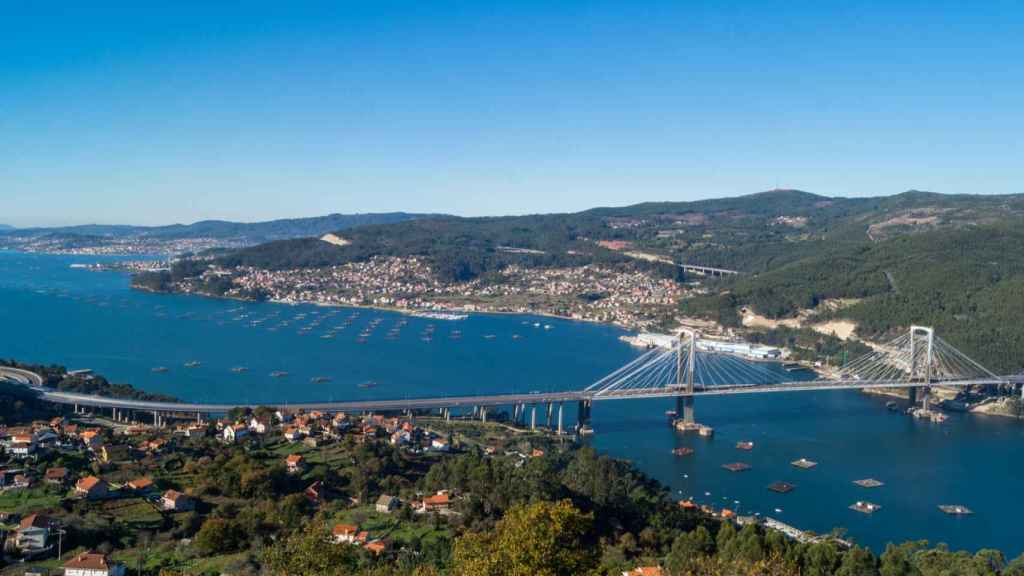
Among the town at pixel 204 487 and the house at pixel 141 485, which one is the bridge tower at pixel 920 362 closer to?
the town at pixel 204 487

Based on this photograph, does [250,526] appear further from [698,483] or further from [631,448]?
[631,448]

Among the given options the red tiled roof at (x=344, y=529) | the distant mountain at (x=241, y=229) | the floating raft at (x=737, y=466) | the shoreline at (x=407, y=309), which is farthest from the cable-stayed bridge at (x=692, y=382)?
the distant mountain at (x=241, y=229)

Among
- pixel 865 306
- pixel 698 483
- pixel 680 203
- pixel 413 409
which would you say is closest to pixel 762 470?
pixel 698 483

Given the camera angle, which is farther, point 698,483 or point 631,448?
point 631,448

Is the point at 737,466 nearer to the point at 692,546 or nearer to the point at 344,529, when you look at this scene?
the point at 692,546

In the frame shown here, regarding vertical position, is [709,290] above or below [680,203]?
below
